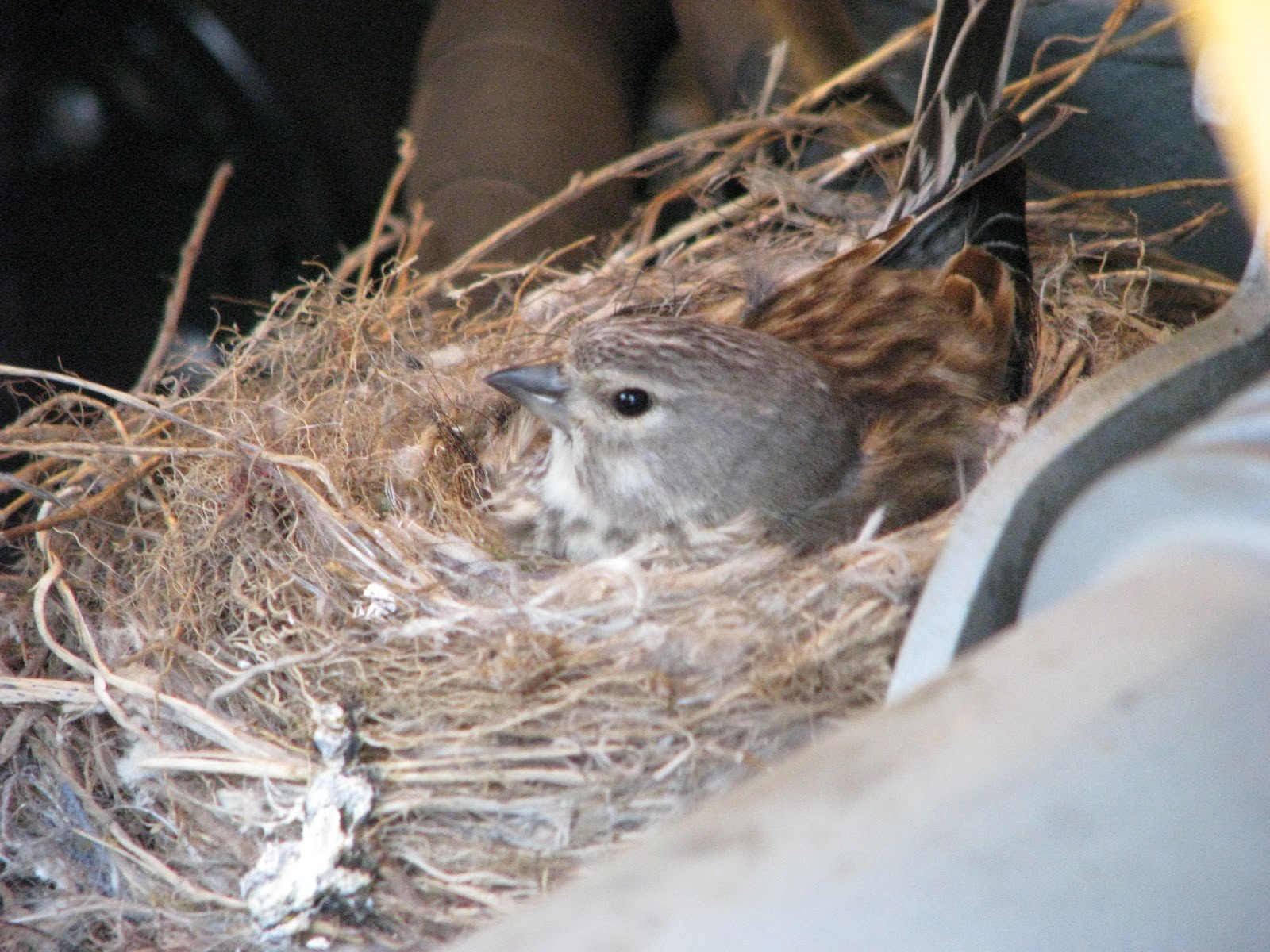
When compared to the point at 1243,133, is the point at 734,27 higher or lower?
lower

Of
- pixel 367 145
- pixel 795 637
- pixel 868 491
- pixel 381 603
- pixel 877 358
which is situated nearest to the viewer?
pixel 795 637

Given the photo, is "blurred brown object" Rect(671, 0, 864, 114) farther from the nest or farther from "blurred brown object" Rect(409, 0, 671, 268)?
the nest

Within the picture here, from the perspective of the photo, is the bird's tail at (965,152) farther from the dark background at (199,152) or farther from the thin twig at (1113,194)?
the dark background at (199,152)

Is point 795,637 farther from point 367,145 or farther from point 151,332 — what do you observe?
point 367,145

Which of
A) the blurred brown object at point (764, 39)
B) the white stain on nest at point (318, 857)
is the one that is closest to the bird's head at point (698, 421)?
the white stain on nest at point (318, 857)

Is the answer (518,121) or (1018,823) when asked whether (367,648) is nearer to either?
(1018,823)

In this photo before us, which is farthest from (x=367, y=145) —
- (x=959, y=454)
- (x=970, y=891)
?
(x=970, y=891)

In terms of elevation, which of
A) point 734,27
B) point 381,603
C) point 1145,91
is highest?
point 734,27
